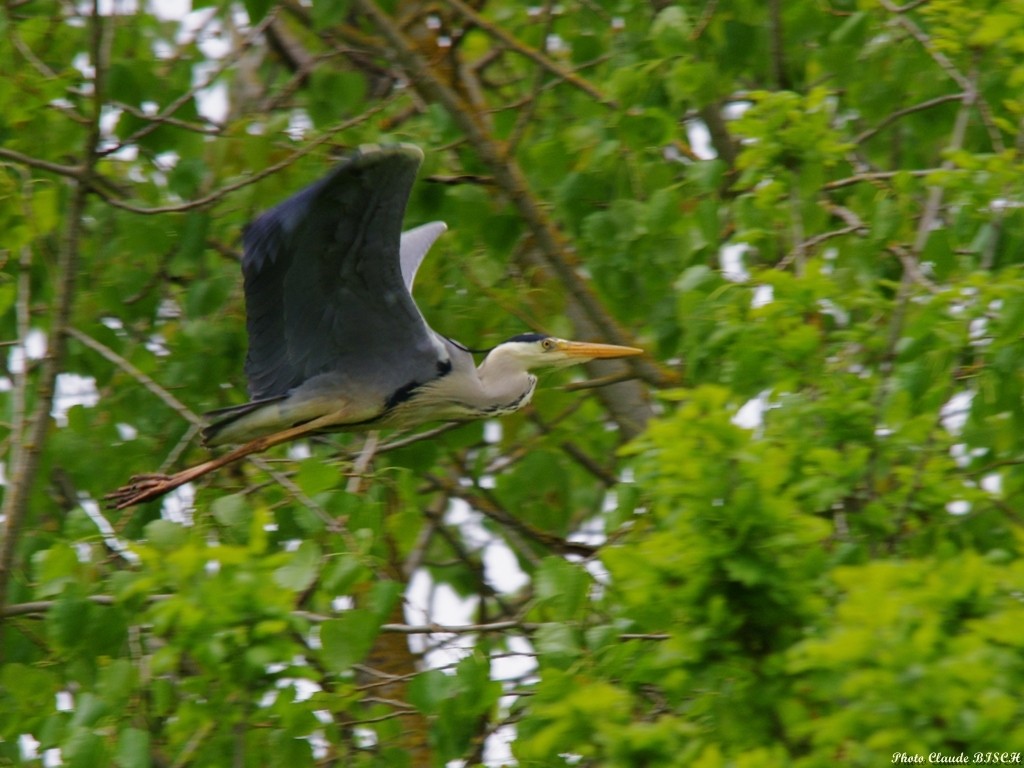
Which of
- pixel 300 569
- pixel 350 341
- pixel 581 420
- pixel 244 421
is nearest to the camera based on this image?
pixel 300 569

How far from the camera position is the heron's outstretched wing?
4.34 metres

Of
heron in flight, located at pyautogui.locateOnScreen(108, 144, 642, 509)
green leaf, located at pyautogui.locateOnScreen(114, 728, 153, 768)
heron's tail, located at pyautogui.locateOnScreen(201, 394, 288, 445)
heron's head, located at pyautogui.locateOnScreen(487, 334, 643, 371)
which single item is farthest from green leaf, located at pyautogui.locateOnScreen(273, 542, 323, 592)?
heron's head, located at pyautogui.locateOnScreen(487, 334, 643, 371)

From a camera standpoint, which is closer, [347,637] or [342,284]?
[347,637]

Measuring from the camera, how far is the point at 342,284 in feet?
15.7

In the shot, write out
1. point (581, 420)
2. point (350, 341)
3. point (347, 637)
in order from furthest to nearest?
point (581, 420)
point (350, 341)
point (347, 637)

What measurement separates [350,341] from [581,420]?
1.48m

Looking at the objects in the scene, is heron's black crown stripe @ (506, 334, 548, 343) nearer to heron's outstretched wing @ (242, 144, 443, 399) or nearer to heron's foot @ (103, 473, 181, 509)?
heron's outstretched wing @ (242, 144, 443, 399)

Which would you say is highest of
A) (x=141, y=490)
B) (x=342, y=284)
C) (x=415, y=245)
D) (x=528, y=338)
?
(x=342, y=284)

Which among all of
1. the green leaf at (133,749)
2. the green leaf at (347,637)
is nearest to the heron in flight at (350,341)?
the green leaf at (347,637)

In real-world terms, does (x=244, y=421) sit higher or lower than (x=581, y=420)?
higher

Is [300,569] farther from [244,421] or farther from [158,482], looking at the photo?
[244,421]

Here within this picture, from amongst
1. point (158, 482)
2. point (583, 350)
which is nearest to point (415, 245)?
point (583, 350)

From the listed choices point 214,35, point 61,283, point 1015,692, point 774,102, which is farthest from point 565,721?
point 214,35

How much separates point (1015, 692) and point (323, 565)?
161 cm
